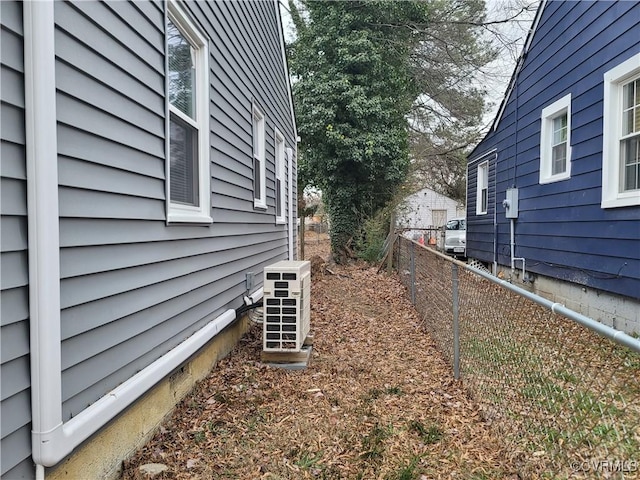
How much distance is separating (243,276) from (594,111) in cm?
486

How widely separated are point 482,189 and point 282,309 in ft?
27.8

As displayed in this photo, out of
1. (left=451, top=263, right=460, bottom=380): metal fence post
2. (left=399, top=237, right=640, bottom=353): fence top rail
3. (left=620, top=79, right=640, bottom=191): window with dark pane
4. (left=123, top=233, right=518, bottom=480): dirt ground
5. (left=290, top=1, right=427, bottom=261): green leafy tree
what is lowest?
(left=123, top=233, right=518, bottom=480): dirt ground

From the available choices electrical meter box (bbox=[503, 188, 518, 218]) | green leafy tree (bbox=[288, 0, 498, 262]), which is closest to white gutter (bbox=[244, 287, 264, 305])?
electrical meter box (bbox=[503, 188, 518, 218])

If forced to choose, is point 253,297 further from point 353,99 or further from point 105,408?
point 353,99

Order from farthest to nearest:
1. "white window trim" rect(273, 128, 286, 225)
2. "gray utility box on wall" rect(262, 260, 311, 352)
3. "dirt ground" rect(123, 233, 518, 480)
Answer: "white window trim" rect(273, 128, 286, 225) → "gray utility box on wall" rect(262, 260, 311, 352) → "dirt ground" rect(123, 233, 518, 480)

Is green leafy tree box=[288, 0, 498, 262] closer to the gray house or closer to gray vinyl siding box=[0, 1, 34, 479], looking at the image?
the gray house

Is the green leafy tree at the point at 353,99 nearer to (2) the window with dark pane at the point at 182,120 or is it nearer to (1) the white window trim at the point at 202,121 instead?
(1) the white window trim at the point at 202,121

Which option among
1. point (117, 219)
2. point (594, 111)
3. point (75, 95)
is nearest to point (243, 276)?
point (117, 219)

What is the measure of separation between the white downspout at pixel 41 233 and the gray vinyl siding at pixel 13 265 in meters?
0.02

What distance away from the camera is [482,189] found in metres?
11.1

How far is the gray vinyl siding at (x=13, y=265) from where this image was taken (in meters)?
1.64

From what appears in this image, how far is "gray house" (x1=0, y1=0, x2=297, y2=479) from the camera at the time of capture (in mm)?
1739

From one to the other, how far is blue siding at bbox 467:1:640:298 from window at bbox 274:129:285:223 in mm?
4481

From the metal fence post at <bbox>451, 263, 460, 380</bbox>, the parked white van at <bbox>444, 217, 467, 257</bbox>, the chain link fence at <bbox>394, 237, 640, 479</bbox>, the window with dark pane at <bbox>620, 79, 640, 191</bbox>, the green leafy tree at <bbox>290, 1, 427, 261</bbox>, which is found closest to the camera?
the chain link fence at <bbox>394, 237, 640, 479</bbox>
